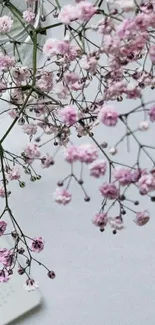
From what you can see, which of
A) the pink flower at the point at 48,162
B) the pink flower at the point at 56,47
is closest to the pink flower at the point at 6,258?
the pink flower at the point at 48,162

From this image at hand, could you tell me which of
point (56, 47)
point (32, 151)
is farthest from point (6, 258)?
point (56, 47)

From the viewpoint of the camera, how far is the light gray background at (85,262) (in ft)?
2.60

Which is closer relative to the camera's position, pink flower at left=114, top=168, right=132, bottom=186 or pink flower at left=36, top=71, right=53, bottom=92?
pink flower at left=114, top=168, right=132, bottom=186

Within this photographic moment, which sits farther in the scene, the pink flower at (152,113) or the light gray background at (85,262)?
the light gray background at (85,262)

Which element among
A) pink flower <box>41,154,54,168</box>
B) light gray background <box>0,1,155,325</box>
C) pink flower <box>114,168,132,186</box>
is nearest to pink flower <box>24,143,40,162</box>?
pink flower <box>41,154,54,168</box>

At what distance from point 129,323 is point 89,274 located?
0.07 meters

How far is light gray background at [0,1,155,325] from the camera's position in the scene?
2.60 feet

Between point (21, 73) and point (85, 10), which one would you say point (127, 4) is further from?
point (21, 73)

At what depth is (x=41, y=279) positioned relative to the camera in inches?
31.6

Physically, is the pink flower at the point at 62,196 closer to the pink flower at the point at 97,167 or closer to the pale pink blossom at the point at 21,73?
the pink flower at the point at 97,167

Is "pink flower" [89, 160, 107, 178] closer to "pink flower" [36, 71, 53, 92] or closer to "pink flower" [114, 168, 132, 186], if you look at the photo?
"pink flower" [114, 168, 132, 186]

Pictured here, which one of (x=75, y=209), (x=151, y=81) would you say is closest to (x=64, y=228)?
(x=75, y=209)

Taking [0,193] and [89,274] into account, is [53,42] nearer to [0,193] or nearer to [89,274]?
[0,193]

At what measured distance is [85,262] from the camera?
82 centimetres
